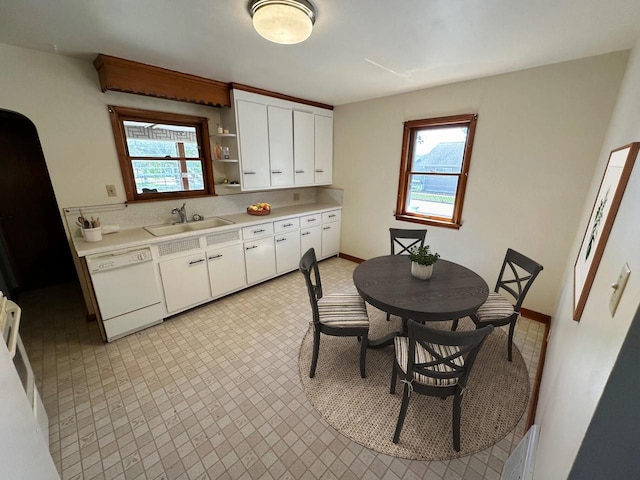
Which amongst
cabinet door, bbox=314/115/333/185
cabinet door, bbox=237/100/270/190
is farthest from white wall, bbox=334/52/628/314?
cabinet door, bbox=237/100/270/190

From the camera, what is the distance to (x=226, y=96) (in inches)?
113

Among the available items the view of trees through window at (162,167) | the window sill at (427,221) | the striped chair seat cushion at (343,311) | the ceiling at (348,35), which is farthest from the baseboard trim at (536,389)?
the view of trees through window at (162,167)

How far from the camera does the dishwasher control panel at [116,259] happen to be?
82.4 inches

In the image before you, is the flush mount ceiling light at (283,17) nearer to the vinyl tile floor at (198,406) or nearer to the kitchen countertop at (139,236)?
the kitchen countertop at (139,236)

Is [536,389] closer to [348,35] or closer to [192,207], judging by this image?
[348,35]

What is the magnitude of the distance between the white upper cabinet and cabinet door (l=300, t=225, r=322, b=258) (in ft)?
2.30

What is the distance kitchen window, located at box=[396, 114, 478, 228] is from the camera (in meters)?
2.89

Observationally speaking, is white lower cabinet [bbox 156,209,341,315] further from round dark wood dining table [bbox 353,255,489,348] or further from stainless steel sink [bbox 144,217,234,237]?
round dark wood dining table [bbox 353,255,489,348]

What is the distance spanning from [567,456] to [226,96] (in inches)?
140

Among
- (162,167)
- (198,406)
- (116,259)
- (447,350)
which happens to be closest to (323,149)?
(162,167)

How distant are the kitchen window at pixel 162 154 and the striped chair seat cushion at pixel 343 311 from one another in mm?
2161

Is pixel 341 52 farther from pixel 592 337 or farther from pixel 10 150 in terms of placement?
pixel 10 150

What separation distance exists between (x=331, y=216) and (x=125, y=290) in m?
2.80

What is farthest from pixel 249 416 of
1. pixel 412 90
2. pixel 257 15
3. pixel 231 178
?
pixel 412 90
